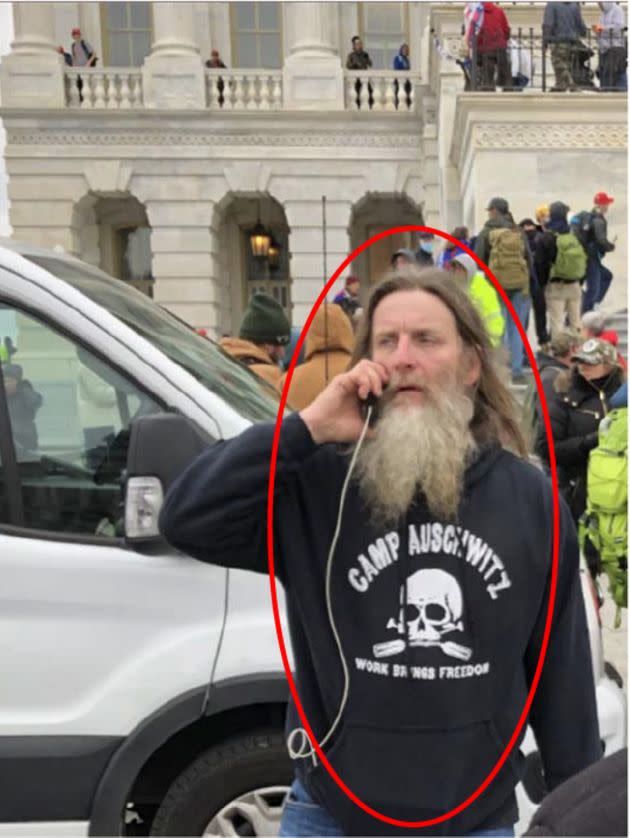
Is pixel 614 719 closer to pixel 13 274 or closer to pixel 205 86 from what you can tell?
pixel 13 274

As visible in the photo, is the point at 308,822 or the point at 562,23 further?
the point at 562,23

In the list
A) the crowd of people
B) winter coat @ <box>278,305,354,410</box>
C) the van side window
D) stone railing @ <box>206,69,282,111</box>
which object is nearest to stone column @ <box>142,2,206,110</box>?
stone railing @ <box>206,69,282,111</box>

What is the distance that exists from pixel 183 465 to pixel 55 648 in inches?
32.7

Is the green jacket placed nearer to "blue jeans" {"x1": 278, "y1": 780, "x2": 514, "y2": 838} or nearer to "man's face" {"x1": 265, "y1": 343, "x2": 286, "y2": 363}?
"blue jeans" {"x1": 278, "y1": 780, "x2": 514, "y2": 838}

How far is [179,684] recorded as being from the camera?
2875 millimetres

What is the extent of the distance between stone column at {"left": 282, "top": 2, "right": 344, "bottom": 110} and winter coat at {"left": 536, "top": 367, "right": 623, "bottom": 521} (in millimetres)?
23673

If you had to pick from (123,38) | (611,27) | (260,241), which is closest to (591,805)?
(611,27)

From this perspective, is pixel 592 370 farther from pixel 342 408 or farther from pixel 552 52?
pixel 552 52

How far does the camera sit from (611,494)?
5031 mm

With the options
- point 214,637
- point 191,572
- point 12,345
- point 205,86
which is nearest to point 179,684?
point 214,637

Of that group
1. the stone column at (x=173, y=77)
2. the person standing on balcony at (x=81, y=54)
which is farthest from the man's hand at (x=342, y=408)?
the person standing on balcony at (x=81, y=54)

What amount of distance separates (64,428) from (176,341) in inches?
21.7

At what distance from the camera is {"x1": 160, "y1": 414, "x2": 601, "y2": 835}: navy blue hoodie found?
173 cm

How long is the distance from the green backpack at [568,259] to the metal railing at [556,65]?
6.33 metres
